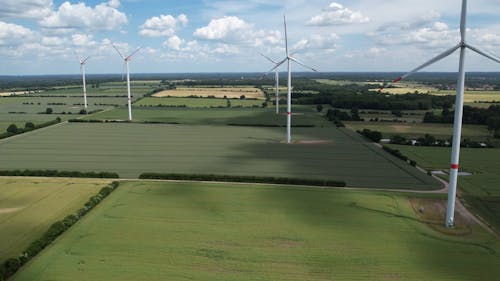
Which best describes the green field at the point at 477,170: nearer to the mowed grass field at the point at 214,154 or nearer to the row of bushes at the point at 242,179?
the mowed grass field at the point at 214,154

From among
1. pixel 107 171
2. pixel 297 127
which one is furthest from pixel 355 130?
pixel 107 171

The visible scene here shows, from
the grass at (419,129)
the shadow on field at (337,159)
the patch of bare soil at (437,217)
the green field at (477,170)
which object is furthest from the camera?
the grass at (419,129)

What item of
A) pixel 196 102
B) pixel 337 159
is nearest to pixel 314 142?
pixel 337 159

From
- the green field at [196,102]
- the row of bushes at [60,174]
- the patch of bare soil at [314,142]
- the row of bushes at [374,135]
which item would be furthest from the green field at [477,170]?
the green field at [196,102]

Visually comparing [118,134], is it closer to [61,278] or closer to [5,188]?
[5,188]

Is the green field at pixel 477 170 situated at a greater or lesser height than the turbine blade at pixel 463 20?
lesser

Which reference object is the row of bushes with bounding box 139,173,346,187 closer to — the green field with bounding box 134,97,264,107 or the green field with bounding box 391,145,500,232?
the green field with bounding box 391,145,500,232

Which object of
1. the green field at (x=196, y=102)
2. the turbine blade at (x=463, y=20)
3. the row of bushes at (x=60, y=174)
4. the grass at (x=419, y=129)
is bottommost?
the row of bushes at (x=60, y=174)
